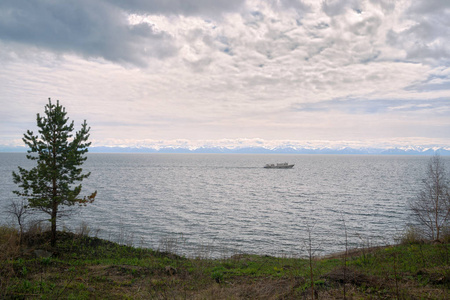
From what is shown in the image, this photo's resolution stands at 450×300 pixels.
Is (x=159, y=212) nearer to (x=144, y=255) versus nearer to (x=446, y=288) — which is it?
(x=144, y=255)

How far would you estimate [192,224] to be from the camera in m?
38.1

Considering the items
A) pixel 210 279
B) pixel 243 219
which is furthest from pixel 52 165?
pixel 243 219

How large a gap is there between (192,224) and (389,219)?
28312 mm

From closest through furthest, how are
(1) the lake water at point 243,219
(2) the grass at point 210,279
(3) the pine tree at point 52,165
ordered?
(2) the grass at point 210,279 → (3) the pine tree at point 52,165 → (1) the lake water at point 243,219

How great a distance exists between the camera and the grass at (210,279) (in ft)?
29.9

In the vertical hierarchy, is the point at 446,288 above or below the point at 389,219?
above

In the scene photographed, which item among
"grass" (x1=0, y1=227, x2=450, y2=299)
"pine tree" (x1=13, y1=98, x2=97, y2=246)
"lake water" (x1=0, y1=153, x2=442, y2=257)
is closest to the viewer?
"grass" (x1=0, y1=227, x2=450, y2=299)

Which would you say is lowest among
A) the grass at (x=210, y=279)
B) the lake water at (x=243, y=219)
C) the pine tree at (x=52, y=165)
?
the lake water at (x=243, y=219)

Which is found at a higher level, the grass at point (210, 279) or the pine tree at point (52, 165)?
the pine tree at point (52, 165)

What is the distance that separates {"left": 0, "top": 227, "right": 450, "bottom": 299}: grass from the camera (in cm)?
911

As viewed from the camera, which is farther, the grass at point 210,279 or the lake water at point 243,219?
the lake water at point 243,219

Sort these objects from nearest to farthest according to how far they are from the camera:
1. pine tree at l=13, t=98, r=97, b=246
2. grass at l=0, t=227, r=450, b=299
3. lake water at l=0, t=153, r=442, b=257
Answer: grass at l=0, t=227, r=450, b=299, pine tree at l=13, t=98, r=97, b=246, lake water at l=0, t=153, r=442, b=257

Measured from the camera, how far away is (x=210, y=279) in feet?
40.7

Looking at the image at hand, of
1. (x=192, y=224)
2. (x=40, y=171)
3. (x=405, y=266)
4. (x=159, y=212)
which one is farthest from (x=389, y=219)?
(x=40, y=171)
